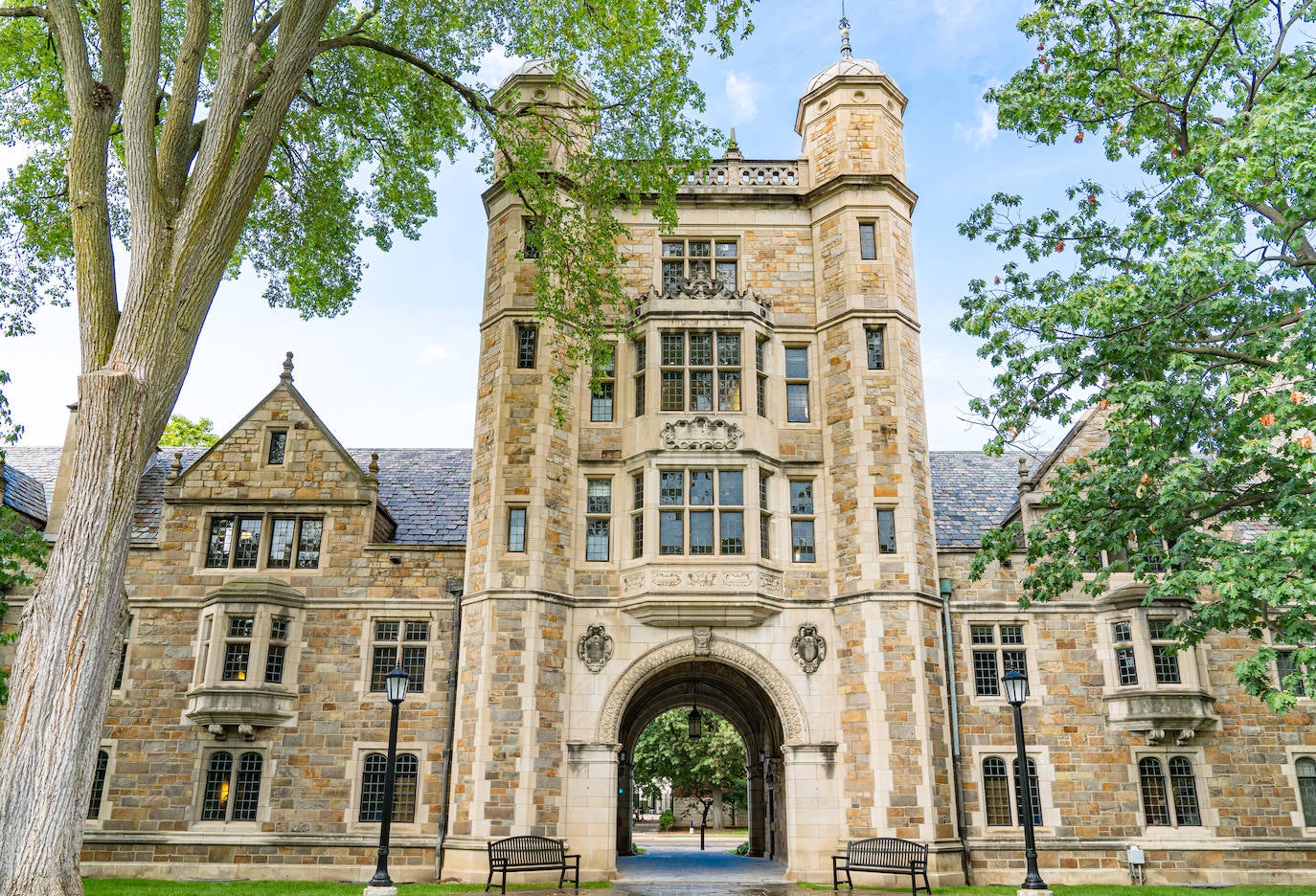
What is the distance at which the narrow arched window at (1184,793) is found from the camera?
19625mm

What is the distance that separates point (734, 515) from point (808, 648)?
3.12 meters

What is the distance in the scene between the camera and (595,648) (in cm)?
1980

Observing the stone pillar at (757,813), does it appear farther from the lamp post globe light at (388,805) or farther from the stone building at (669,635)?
the lamp post globe light at (388,805)

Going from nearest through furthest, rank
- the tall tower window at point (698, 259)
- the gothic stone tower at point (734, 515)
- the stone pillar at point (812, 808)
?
1. the stone pillar at point (812, 808)
2. the gothic stone tower at point (734, 515)
3. the tall tower window at point (698, 259)

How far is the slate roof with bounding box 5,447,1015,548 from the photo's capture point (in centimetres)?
2320

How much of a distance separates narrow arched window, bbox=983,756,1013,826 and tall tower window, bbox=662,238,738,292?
11.9 meters

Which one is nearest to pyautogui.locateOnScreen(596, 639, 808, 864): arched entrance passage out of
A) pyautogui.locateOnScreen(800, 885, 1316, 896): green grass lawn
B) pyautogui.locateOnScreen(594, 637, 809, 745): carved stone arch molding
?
pyautogui.locateOnScreen(594, 637, 809, 745): carved stone arch molding

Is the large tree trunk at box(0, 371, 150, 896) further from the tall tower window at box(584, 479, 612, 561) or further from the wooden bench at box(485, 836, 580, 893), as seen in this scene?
the tall tower window at box(584, 479, 612, 561)

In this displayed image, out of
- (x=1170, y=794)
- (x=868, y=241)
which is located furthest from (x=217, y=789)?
(x=1170, y=794)

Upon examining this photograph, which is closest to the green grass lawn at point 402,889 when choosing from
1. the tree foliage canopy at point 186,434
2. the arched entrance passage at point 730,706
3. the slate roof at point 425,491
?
the arched entrance passage at point 730,706

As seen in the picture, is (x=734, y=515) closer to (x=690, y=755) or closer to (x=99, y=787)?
(x=99, y=787)

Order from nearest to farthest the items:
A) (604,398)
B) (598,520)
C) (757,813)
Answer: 1. (598,520)
2. (604,398)
3. (757,813)

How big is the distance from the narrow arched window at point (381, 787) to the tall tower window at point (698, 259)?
12025mm

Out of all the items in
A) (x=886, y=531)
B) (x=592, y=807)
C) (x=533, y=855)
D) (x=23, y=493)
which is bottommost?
(x=533, y=855)
